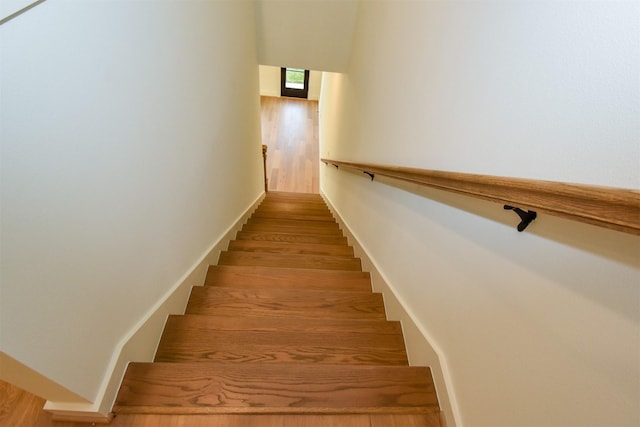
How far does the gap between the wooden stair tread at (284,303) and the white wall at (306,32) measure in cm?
312

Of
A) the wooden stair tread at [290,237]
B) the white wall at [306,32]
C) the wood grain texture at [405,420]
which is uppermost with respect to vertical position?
the white wall at [306,32]

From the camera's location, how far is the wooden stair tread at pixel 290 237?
2367 millimetres

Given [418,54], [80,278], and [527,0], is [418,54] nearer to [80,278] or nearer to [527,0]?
[527,0]

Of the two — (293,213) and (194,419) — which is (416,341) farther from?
(293,213)

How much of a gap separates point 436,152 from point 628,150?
65 centimetres

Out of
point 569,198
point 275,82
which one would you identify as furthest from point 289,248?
point 275,82

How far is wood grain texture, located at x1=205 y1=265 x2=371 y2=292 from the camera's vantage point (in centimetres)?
162

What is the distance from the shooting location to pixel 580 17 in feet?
1.75

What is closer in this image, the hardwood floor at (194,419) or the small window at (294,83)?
the hardwood floor at (194,419)

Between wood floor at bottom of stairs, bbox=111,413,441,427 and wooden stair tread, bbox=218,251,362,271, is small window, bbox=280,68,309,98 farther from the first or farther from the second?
wood floor at bottom of stairs, bbox=111,413,441,427

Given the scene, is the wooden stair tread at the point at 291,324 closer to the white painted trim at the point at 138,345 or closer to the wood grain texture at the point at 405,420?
the white painted trim at the point at 138,345

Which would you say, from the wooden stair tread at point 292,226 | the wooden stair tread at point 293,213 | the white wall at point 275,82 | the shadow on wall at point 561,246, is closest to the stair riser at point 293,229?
the wooden stair tread at point 292,226

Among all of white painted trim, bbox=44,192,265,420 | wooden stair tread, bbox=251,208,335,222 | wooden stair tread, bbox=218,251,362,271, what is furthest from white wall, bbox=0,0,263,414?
wooden stair tread, bbox=251,208,335,222

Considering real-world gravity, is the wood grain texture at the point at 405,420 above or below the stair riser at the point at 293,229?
above
